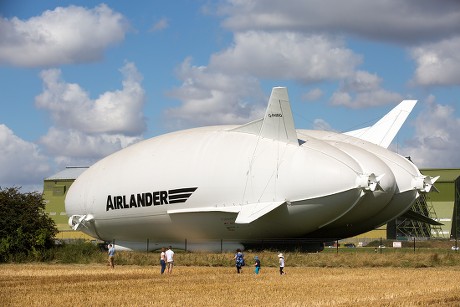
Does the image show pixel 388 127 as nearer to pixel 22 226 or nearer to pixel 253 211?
pixel 253 211

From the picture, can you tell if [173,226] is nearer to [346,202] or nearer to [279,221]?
[279,221]

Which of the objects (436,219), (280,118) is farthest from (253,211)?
(436,219)

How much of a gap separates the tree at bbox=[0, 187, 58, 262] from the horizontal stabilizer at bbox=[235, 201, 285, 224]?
1515cm

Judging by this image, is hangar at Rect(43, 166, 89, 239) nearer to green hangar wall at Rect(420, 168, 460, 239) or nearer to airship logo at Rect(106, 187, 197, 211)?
green hangar wall at Rect(420, 168, 460, 239)

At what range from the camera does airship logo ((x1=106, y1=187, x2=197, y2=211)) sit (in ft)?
194

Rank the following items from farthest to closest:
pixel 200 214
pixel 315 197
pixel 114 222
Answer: pixel 114 222 → pixel 200 214 → pixel 315 197

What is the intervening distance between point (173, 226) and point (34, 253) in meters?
10.1

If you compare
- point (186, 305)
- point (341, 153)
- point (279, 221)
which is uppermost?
point (341, 153)

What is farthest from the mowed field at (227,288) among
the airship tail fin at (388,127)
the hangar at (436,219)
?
the hangar at (436,219)

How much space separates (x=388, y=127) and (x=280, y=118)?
18.0 m

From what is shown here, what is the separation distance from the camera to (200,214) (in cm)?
5853

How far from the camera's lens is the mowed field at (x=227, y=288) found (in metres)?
28.4

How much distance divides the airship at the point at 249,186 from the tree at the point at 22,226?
5.48m

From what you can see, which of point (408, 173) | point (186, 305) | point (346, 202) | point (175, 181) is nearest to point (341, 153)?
point (346, 202)
